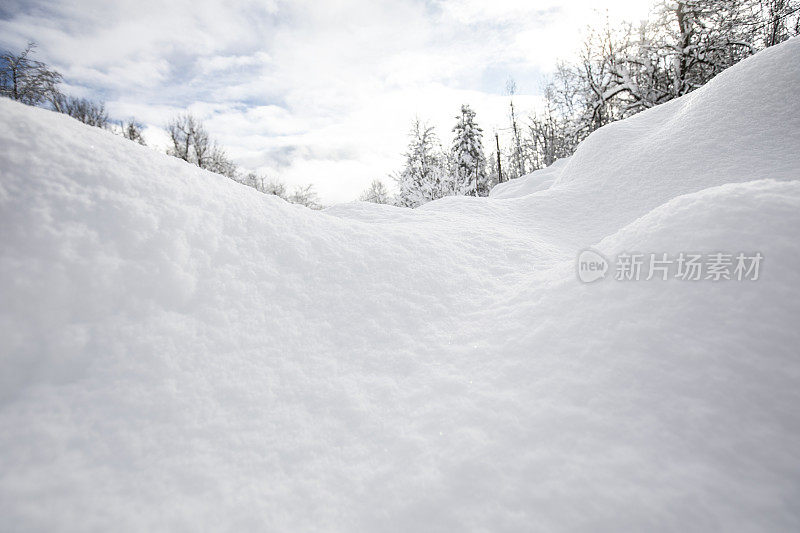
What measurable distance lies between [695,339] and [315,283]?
87.9 inches

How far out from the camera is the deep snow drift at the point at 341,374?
1.24 m

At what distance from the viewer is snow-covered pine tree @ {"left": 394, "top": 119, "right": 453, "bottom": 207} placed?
19906 mm

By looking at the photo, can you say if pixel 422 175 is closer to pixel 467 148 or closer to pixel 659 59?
pixel 467 148

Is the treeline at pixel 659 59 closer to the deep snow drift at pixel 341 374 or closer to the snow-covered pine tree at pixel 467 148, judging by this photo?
the snow-covered pine tree at pixel 467 148

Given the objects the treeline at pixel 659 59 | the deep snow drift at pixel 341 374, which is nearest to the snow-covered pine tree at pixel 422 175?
the treeline at pixel 659 59

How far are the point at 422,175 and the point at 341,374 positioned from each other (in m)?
21.7

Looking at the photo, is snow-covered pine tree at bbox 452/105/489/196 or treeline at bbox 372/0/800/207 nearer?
treeline at bbox 372/0/800/207

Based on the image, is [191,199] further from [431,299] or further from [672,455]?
[672,455]

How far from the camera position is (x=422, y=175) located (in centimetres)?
→ 2253

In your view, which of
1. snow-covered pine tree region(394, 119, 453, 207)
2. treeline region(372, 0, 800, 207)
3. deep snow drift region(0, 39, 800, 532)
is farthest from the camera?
snow-covered pine tree region(394, 119, 453, 207)

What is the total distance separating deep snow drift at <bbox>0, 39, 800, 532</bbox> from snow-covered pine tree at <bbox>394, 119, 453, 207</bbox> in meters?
17.7

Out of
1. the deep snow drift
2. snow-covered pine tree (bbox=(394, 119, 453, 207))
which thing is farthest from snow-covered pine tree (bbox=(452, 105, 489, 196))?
the deep snow drift

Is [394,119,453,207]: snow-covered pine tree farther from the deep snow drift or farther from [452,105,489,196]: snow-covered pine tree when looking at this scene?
the deep snow drift

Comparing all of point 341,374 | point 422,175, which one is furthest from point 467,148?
point 341,374
